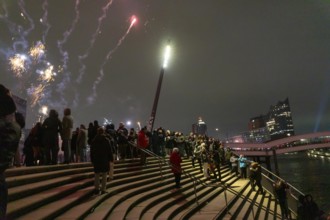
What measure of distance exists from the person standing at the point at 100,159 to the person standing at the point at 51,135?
78.5 inches

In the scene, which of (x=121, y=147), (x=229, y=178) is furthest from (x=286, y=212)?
(x=121, y=147)

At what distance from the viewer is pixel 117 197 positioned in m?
9.60

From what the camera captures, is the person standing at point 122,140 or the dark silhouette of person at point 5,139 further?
the person standing at point 122,140

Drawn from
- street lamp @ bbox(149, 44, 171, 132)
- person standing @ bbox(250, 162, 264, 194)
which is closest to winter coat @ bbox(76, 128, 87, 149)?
person standing @ bbox(250, 162, 264, 194)

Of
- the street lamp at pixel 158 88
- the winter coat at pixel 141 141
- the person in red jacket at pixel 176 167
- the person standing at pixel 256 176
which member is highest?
the street lamp at pixel 158 88

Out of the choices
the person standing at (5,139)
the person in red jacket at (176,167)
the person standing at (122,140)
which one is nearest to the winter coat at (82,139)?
the person standing at (122,140)

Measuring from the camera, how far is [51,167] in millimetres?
9867

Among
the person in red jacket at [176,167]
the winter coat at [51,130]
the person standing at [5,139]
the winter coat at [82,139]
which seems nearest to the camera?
the person standing at [5,139]

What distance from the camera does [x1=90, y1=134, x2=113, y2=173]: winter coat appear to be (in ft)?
31.0

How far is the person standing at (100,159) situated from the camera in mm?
9453

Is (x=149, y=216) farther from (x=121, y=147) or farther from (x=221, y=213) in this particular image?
(x=121, y=147)

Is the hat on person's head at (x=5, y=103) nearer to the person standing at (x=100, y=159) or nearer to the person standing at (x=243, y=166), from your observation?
the person standing at (x=100, y=159)

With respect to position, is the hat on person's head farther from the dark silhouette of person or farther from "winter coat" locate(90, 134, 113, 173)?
"winter coat" locate(90, 134, 113, 173)

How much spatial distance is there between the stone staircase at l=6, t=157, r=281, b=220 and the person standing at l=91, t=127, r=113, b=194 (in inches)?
12.4
